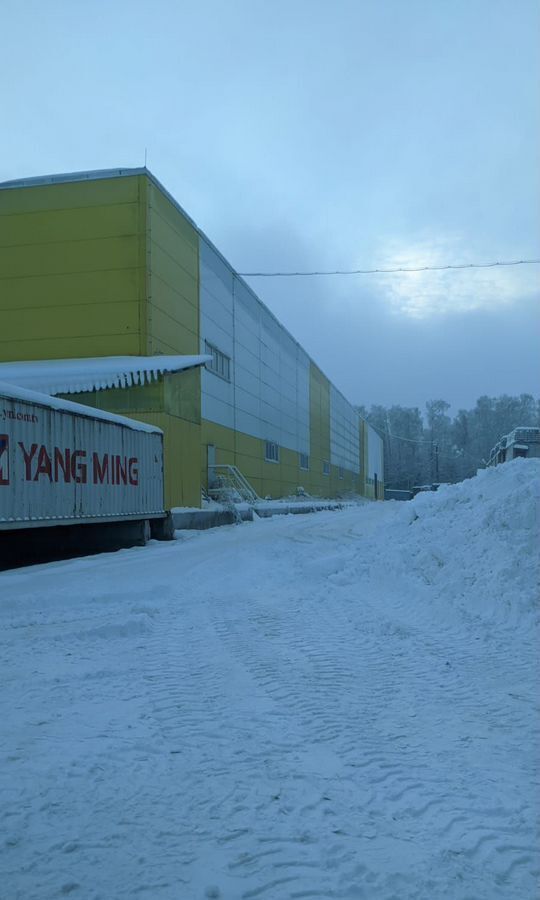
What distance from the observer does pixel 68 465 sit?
13.5 m

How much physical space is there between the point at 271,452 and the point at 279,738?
35402mm

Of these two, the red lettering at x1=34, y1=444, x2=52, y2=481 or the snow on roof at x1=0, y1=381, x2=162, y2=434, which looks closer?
the snow on roof at x1=0, y1=381, x2=162, y2=434

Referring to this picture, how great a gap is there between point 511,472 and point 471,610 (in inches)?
169

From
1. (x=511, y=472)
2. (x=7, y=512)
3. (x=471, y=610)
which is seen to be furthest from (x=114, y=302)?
(x=471, y=610)

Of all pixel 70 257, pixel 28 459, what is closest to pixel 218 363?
pixel 70 257

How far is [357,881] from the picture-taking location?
Answer: 8.68ft

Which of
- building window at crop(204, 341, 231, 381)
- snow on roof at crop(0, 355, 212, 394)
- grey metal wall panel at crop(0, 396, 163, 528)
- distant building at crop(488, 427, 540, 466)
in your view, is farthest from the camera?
distant building at crop(488, 427, 540, 466)

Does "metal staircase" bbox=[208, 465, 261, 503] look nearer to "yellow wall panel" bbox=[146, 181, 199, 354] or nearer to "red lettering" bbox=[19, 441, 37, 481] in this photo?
"yellow wall panel" bbox=[146, 181, 199, 354]

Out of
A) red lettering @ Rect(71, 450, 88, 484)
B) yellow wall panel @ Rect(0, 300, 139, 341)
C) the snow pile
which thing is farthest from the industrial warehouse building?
the snow pile

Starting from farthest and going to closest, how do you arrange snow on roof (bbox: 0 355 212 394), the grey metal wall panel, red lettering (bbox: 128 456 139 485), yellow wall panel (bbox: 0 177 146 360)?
yellow wall panel (bbox: 0 177 146 360) < snow on roof (bbox: 0 355 212 394) < red lettering (bbox: 128 456 139 485) < the grey metal wall panel

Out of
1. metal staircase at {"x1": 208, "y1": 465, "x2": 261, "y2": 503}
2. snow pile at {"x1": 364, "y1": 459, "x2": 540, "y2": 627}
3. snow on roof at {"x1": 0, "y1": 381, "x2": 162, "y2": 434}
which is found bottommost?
snow pile at {"x1": 364, "y1": 459, "x2": 540, "y2": 627}

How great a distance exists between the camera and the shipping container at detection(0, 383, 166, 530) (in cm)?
1180

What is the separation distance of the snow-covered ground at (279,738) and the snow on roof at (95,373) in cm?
1252

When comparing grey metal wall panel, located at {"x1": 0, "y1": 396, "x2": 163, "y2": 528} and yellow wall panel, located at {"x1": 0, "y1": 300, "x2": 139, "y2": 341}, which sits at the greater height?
yellow wall panel, located at {"x1": 0, "y1": 300, "x2": 139, "y2": 341}
